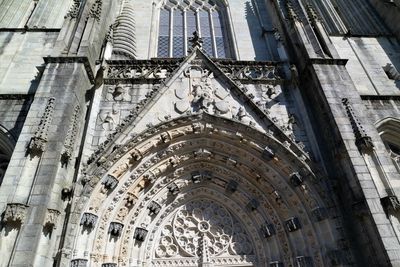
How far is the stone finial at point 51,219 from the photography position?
583cm

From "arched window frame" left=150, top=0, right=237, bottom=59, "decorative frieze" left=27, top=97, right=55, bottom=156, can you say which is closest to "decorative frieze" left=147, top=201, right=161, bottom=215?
"decorative frieze" left=27, top=97, right=55, bottom=156

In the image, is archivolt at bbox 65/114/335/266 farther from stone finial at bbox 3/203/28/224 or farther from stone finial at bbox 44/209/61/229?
stone finial at bbox 3/203/28/224

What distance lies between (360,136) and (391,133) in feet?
8.33

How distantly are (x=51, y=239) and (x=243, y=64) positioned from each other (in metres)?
7.02

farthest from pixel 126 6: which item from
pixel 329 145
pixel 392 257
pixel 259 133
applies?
pixel 392 257

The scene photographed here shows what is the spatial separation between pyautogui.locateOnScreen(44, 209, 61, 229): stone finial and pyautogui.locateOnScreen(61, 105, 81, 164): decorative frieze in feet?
3.82

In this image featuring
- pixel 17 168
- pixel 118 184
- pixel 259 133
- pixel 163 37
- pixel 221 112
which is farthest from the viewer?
pixel 163 37

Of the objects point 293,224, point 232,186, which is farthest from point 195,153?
point 293,224

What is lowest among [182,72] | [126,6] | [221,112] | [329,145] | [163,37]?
[329,145]

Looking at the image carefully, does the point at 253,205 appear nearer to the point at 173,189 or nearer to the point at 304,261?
the point at 304,261

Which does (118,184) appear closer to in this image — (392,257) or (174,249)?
(174,249)

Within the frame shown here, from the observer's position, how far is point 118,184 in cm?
719

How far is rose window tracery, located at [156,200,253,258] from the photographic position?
7555mm

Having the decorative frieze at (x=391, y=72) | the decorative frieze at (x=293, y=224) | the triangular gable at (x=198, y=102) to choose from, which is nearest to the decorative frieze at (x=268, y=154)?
the triangular gable at (x=198, y=102)
